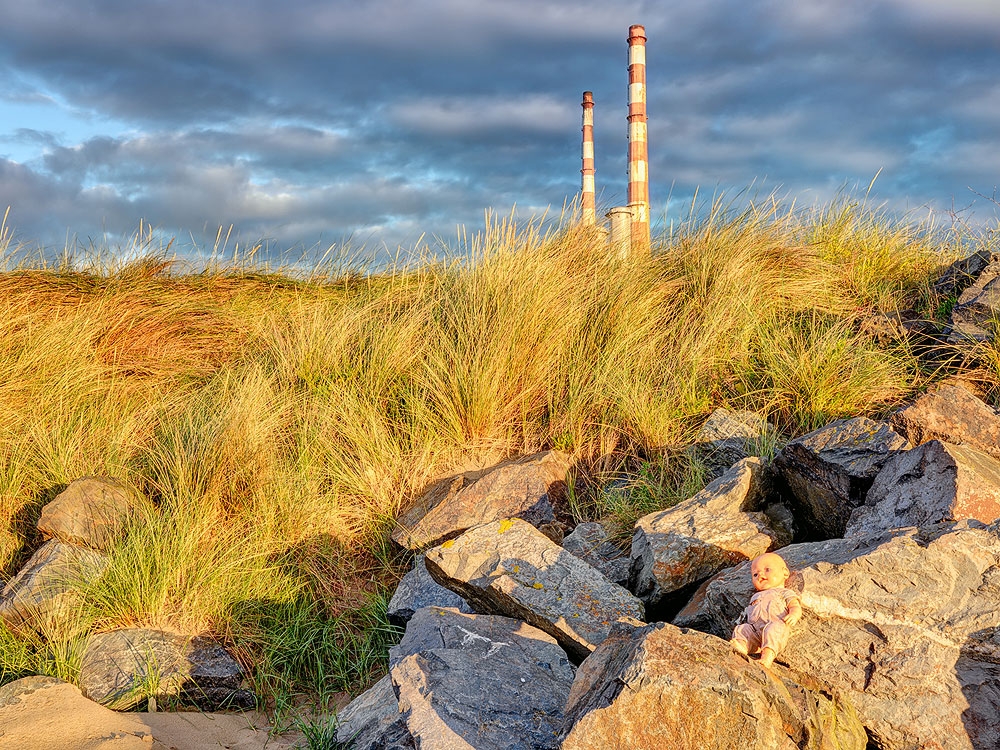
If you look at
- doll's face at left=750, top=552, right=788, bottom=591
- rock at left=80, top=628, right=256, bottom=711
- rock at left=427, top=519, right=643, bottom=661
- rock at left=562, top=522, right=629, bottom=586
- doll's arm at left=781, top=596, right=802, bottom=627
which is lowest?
rock at left=80, top=628, right=256, bottom=711

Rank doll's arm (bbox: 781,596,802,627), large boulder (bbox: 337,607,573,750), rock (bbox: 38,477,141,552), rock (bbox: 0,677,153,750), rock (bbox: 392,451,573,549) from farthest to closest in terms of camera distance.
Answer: rock (bbox: 38,477,141,552), rock (bbox: 392,451,573,549), rock (bbox: 0,677,153,750), large boulder (bbox: 337,607,573,750), doll's arm (bbox: 781,596,802,627)

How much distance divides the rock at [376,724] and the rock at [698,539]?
135 centimetres

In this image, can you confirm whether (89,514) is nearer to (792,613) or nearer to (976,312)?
(792,613)

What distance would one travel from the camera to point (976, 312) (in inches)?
260

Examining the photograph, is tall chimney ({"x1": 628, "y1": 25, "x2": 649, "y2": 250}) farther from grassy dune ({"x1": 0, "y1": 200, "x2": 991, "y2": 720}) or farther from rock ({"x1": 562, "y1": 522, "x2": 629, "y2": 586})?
rock ({"x1": 562, "y1": 522, "x2": 629, "y2": 586})

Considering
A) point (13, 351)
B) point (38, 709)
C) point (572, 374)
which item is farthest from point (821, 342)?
point (13, 351)

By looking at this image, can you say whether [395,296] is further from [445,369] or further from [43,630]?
[43,630]

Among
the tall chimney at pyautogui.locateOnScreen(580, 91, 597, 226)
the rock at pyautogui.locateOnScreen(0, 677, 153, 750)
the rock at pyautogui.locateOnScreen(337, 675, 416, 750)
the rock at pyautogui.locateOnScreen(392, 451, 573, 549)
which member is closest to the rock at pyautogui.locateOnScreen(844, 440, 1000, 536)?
the rock at pyautogui.locateOnScreen(392, 451, 573, 549)

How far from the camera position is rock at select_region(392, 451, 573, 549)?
17.0ft

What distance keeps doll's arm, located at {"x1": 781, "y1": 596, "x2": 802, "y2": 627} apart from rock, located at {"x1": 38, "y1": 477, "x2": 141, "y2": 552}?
3.99 metres

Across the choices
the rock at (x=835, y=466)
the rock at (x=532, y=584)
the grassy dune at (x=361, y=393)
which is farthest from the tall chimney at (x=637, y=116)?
the rock at (x=532, y=584)

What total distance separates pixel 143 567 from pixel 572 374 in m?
3.13

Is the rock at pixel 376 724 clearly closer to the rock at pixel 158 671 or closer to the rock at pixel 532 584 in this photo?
the rock at pixel 532 584

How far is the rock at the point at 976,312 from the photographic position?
6.42 metres
